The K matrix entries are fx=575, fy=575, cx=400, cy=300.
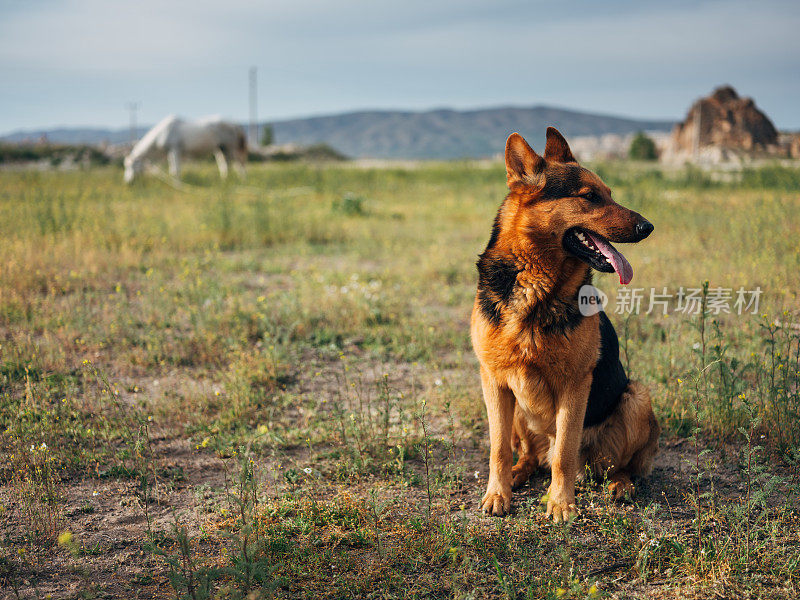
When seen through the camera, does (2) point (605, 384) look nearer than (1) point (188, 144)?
Yes

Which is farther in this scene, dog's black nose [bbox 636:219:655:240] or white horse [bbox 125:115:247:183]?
white horse [bbox 125:115:247:183]

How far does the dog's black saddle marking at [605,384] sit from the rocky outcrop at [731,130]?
1336 cm

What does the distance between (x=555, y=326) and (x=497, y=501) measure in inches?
40.7

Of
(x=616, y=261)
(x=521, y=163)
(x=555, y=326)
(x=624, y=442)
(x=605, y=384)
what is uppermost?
(x=521, y=163)

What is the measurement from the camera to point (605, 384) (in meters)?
3.26

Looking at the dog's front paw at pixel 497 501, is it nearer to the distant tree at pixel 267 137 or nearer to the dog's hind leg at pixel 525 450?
the dog's hind leg at pixel 525 450

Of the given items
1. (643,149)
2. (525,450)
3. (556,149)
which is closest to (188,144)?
(556,149)

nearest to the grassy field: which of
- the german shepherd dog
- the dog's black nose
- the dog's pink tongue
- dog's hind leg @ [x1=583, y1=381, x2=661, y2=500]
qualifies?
dog's hind leg @ [x1=583, y1=381, x2=661, y2=500]

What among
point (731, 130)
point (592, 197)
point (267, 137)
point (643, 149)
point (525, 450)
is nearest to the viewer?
point (592, 197)

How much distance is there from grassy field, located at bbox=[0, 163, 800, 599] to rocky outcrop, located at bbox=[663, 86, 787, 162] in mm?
6107

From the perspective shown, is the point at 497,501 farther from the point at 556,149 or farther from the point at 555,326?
the point at 556,149

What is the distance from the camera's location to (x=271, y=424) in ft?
13.5

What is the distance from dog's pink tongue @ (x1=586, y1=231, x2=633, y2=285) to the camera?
295cm

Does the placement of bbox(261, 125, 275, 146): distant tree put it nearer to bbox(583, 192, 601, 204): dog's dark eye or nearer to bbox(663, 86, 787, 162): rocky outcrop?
bbox(663, 86, 787, 162): rocky outcrop
